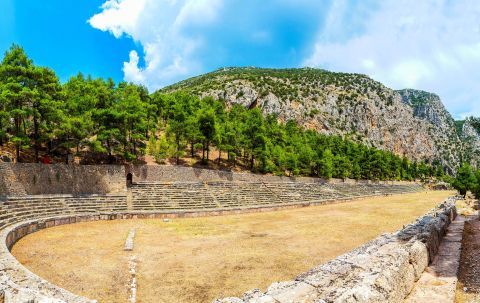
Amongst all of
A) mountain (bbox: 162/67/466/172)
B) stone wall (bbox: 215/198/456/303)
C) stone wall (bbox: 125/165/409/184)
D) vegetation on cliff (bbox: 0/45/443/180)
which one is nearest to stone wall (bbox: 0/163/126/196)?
vegetation on cliff (bbox: 0/45/443/180)

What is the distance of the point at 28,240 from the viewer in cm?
2261

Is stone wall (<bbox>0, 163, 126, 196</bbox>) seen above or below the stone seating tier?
above

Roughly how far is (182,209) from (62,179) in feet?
43.0

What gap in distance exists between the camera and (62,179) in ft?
116

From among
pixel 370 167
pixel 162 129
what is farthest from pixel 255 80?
pixel 162 129

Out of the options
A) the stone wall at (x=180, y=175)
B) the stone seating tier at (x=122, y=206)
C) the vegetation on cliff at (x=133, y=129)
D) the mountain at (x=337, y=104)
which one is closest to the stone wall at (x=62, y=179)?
the stone seating tier at (x=122, y=206)

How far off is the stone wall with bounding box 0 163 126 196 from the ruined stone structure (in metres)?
0.10

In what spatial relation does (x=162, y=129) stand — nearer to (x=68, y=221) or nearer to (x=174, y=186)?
(x=174, y=186)

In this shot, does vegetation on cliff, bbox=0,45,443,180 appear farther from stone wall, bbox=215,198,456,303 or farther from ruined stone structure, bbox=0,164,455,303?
stone wall, bbox=215,198,456,303

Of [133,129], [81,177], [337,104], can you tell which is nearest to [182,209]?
[81,177]

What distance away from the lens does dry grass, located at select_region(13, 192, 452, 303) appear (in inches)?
571

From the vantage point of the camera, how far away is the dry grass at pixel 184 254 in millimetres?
14516

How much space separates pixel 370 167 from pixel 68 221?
92.2 metres

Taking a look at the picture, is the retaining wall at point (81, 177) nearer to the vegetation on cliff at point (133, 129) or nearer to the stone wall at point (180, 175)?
the stone wall at point (180, 175)
